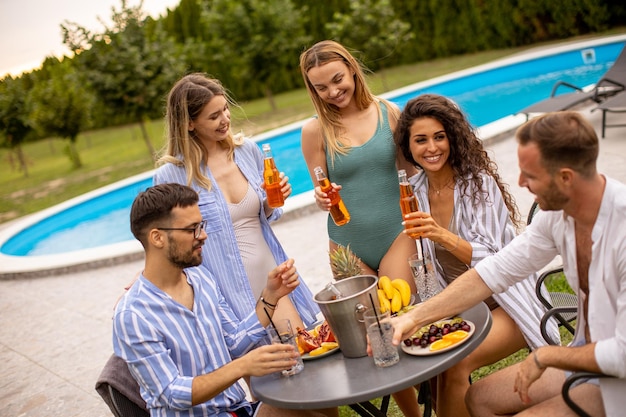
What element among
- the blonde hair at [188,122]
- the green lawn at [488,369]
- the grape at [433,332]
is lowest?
the green lawn at [488,369]

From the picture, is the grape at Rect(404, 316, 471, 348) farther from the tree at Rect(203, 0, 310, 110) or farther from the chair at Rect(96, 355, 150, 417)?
the tree at Rect(203, 0, 310, 110)

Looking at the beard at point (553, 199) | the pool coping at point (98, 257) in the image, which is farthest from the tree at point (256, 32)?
the beard at point (553, 199)

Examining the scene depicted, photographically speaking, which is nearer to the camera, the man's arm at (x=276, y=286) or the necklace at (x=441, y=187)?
the man's arm at (x=276, y=286)

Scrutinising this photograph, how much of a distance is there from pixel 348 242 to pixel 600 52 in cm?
1398

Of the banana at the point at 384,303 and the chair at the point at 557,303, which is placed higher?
the banana at the point at 384,303

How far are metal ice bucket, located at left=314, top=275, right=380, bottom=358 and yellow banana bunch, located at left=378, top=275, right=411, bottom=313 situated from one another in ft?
0.58

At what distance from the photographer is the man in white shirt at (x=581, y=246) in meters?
2.01

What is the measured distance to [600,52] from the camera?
611 inches

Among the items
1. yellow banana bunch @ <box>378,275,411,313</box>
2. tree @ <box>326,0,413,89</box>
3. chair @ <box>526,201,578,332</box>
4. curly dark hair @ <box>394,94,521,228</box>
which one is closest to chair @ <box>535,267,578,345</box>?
chair @ <box>526,201,578,332</box>

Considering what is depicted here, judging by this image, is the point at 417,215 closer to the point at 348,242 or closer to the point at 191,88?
the point at 348,242

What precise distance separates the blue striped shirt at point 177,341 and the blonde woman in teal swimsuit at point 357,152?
98 centimetres

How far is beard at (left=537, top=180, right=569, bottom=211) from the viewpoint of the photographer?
206 centimetres

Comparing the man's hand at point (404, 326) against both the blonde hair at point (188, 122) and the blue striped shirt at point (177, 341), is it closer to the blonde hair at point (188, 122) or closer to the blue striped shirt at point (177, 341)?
the blue striped shirt at point (177, 341)

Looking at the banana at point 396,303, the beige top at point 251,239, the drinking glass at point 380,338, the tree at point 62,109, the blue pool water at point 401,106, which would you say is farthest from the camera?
the tree at point 62,109
